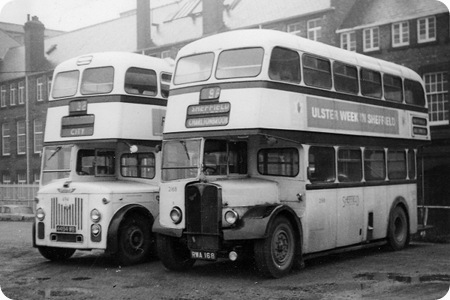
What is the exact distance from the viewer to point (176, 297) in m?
9.34

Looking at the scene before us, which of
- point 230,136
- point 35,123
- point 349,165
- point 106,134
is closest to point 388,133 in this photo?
point 349,165

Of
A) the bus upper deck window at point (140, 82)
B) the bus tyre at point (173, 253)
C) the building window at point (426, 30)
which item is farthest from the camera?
the building window at point (426, 30)

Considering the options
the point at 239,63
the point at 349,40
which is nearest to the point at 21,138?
the point at 349,40

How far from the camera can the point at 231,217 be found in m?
10.4

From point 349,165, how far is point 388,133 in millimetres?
1771

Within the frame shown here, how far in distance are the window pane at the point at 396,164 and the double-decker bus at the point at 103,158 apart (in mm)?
4936

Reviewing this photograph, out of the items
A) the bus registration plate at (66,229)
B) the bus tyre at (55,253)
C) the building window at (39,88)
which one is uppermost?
the building window at (39,88)

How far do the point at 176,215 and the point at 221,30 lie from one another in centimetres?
1596

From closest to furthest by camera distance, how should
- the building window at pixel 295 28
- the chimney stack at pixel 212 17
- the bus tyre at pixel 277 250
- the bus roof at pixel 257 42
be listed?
1. the bus tyre at pixel 277 250
2. the bus roof at pixel 257 42
3. the chimney stack at pixel 212 17
4. the building window at pixel 295 28

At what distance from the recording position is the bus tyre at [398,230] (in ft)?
47.2

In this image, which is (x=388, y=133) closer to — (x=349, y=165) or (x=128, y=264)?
(x=349, y=165)

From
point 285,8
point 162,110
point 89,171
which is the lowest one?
point 89,171

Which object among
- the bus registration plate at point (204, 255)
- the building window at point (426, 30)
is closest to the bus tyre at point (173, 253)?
the bus registration plate at point (204, 255)

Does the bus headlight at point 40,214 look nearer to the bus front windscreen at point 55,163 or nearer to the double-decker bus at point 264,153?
the bus front windscreen at point 55,163
